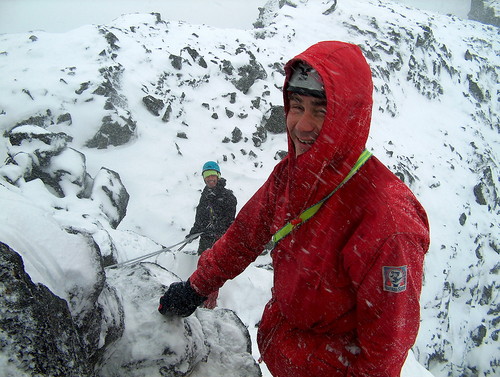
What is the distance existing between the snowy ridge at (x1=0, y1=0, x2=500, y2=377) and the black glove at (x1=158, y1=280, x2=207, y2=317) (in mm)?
575

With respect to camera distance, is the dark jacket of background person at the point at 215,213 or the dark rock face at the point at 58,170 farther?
the dark rock face at the point at 58,170

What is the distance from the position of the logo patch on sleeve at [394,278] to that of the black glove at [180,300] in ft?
4.35

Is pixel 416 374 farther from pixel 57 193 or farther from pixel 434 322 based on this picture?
pixel 434 322

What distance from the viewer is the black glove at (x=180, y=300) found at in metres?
2.12

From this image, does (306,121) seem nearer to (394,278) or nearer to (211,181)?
(394,278)

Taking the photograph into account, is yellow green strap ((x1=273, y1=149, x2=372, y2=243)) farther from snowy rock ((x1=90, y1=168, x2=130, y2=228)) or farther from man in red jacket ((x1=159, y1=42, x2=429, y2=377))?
snowy rock ((x1=90, y1=168, x2=130, y2=228))

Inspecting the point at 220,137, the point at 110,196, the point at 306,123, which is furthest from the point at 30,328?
the point at 220,137

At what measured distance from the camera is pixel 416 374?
154 inches

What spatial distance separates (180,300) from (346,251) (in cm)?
133

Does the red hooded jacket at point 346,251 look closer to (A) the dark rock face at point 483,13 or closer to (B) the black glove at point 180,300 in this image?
(B) the black glove at point 180,300

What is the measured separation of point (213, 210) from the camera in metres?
5.00

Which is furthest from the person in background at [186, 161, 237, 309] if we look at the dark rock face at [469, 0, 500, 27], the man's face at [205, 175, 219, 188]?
the dark rock face at [469, 0, 500, 27]

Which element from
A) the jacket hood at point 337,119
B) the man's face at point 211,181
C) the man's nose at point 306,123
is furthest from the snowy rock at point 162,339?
the man's face at point 211,181

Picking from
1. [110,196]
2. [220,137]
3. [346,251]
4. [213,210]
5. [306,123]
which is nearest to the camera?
[346,251]
